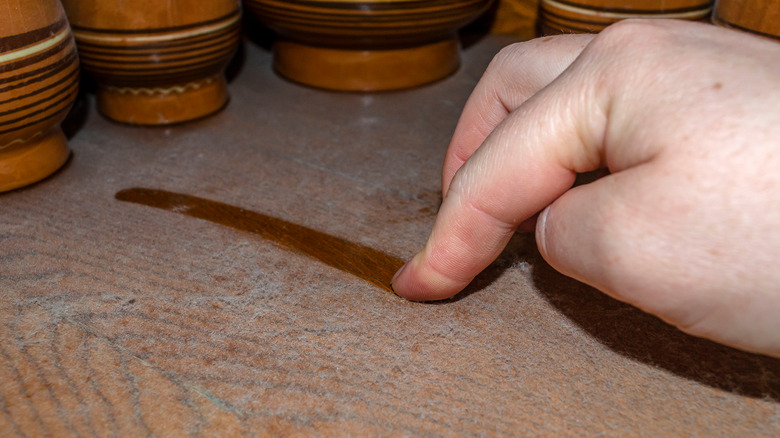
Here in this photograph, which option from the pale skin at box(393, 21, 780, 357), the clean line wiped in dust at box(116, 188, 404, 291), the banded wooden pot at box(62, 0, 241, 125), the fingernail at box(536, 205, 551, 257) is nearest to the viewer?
the pale skin at box(393, 21, 780, 357)

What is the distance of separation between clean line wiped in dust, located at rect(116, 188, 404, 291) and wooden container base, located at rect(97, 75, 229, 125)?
205mm

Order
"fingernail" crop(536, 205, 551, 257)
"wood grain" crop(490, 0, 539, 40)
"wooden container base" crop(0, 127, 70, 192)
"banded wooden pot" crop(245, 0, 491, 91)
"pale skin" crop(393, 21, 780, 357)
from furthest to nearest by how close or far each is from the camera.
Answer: "wood grain" crop(490, 0, 539, 40), "banded wooden pot" crop(245, 0, 491, 91), "wooden container base" crop(0, 127, 70, 192), "fingernail" crop(536, 205, 551, 257), "pale skin" crop(393, 21, 780, 357)

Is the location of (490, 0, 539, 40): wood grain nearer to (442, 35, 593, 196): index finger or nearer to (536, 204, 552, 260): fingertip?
(442, 35, 593, 196): index finger

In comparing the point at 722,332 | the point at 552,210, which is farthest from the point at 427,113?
the point at 722,332

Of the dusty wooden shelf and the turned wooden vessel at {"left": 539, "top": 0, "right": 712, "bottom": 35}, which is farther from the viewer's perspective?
the turned wooden vessel at {"left": 539, "top": 0, "right": 712, "bottom": 35}

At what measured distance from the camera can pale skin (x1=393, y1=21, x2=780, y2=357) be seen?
0.37 metres

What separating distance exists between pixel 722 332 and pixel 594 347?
0.13 m

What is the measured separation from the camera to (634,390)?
1.55 ft

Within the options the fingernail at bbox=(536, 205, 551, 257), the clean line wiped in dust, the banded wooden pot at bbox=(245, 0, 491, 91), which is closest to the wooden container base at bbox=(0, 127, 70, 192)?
the clean line wiped in dust

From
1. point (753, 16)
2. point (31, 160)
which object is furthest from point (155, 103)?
point (753, 16)

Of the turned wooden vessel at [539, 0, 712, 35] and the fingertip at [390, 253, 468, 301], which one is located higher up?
the turned wooden vessel at [539, 0, 712, 35]

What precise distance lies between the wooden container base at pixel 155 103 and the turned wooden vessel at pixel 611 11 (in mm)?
534

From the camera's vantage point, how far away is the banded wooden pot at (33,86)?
2.15ft

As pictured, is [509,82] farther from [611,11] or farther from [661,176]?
[611,11]
